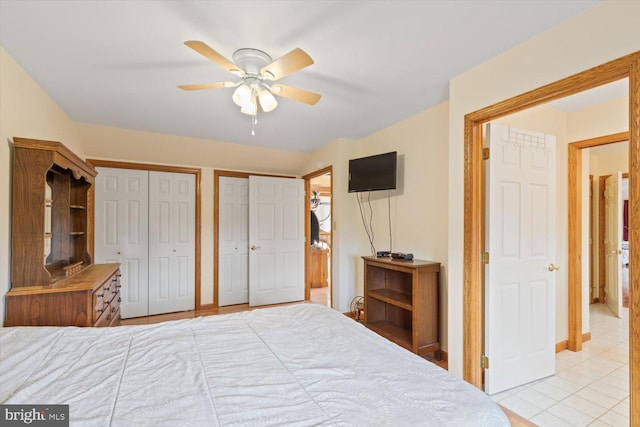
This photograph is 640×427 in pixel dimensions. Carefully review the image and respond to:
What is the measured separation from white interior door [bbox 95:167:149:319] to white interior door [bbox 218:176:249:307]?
37.9 inches

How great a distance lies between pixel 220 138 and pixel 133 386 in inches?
131

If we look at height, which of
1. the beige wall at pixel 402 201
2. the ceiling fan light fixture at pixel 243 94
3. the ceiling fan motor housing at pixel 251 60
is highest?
the ceiling fan motor housing at pixel 251 60

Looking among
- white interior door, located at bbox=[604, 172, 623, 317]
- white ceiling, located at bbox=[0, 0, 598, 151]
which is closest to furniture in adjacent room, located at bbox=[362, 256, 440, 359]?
white ceiling, located at bbox=[0, 0, 598, 151]

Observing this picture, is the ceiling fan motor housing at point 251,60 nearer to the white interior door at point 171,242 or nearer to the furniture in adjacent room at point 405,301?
the furniture in adjacent room at point 405,301

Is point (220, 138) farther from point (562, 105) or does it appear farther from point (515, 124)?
point (562, 105)

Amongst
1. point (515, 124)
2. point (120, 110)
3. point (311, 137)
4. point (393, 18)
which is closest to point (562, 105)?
point (515, 124)

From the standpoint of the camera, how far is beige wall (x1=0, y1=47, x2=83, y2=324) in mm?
1895

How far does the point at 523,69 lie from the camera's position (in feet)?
6.01

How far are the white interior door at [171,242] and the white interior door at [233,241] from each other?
15.2 inches

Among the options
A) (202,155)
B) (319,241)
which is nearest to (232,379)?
(202,155)

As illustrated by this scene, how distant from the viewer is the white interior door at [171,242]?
400cm

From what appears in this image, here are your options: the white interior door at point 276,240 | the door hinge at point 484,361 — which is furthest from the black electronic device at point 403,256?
the white interior door at point 276,240

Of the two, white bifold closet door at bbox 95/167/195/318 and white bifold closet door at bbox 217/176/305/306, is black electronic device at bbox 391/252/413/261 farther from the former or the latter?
white bifold closet door at bbox 95/167/195/318

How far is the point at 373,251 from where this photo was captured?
12.3 feet
